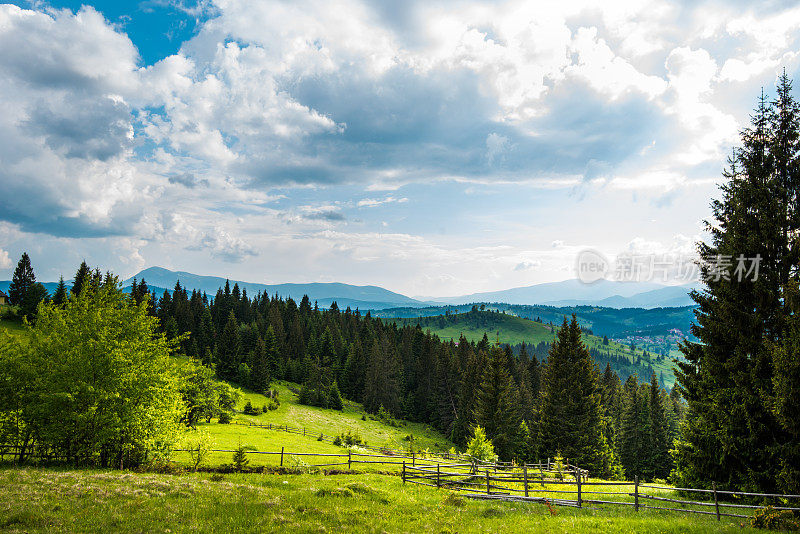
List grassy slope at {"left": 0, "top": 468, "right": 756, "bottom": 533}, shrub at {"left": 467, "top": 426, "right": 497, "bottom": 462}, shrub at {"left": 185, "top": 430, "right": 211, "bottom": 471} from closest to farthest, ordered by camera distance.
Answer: grassy slope at {"left": 0, "top": 468, "right": 756, "bottom": 533} < shrub at {"left": 185, "top": 430, "right": 211, "bottom": 471} < shrub at {"left": 467, "top": 426, "right": 497, "bottom": 462}

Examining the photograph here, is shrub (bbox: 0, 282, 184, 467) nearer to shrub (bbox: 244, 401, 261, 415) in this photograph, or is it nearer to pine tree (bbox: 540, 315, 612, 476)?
pine tree (bbox: 540, 315, 612, 476)

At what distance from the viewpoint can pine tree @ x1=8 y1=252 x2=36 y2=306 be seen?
10484 centimetres

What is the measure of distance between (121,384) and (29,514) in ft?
38.6

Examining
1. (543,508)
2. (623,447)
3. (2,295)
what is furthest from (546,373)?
(2,295)

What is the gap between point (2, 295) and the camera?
105188 millimetres

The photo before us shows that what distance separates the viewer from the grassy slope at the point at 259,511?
14.5 metres

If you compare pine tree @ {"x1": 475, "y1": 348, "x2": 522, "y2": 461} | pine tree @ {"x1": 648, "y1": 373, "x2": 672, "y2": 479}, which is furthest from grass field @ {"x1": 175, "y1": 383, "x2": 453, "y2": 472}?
pine tree @ {"x1": 648, "y1": 373, "x2": 672, "y2": 479}

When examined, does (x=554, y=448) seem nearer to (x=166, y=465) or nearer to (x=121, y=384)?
(x=166, y=465)

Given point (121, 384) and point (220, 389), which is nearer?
point (121, 384)

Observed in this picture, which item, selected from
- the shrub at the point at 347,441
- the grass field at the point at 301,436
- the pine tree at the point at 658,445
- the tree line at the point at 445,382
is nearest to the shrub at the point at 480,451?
the tree line at the point at 445,382

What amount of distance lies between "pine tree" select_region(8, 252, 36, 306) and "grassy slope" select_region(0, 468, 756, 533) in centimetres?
11595

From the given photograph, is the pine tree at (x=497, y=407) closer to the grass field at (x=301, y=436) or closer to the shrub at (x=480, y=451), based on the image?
the shrub at (x=480, y=451)

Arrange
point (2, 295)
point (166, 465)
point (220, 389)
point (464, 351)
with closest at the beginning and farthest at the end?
point (166, 465) → point (220, 389) → point (464, 351) → point (2, 295)

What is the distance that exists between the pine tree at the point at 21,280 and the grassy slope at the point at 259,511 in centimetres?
11595
